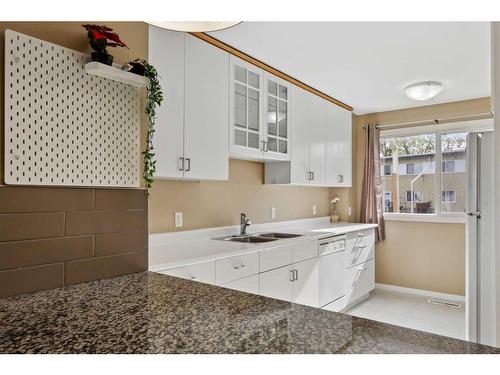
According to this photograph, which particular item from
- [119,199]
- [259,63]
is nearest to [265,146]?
[259,63]

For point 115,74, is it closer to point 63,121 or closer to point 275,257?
point 63,121

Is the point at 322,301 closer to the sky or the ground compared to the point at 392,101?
closer to the ground

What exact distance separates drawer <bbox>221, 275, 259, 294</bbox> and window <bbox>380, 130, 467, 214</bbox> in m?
3.05

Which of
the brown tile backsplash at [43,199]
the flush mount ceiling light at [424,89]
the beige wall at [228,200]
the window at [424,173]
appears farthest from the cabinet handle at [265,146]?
the window at [424,173]

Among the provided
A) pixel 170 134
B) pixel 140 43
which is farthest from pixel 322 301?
pixel 140 43

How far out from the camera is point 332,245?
3.45 metres

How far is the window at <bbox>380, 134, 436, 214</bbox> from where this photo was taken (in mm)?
4523

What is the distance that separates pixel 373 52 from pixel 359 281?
252 centimetres

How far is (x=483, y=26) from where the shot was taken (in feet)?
7.84

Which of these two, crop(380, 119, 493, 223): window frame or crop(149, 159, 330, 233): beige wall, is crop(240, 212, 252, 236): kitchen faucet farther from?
crop(380, 119, 493, 223): window frame

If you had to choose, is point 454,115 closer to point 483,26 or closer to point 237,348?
point 483,26

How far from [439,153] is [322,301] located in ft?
8.50

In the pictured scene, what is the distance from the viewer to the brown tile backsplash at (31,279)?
121 cm
